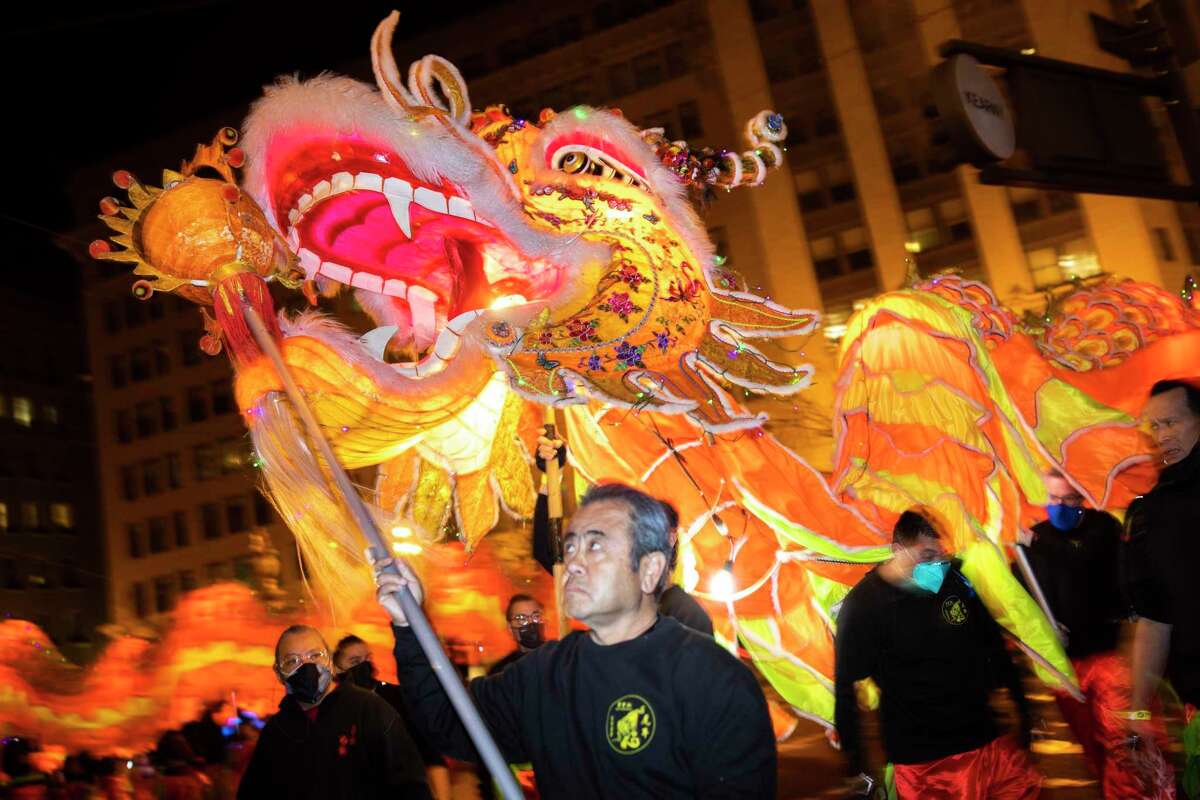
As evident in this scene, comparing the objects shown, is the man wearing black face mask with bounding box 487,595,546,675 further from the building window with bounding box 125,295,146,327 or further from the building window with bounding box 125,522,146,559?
the building window with bounding box 125,295,146,327

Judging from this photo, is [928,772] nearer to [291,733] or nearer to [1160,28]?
[291,733]

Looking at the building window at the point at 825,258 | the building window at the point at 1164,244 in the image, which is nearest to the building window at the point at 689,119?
the building window at the point at 825,258

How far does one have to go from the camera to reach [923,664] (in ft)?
13.6

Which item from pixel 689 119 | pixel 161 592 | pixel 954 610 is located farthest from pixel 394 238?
pixel 161 592

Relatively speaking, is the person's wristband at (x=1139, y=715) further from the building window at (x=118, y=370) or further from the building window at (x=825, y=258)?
the building window at (x=118, y=370)

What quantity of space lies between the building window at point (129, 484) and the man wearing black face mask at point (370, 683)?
39.6 meters

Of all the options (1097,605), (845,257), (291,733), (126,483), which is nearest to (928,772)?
(1097,605)

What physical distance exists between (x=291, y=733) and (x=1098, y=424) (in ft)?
16.5

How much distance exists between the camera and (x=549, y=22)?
35.5m

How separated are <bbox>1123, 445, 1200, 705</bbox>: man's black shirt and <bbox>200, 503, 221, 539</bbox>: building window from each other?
39522mm

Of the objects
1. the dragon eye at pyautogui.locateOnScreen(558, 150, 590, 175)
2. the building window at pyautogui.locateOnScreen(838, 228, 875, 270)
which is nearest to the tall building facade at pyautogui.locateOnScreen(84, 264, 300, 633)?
the building window at pyautogui.locateOnScreen(838, 228, 875, 270)

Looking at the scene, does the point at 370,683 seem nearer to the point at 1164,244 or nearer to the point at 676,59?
the point at 1164,244

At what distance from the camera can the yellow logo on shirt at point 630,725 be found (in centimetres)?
247

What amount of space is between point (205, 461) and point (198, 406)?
6.79ft
